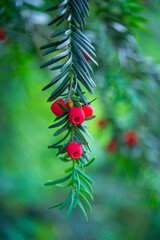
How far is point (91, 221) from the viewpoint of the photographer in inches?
130

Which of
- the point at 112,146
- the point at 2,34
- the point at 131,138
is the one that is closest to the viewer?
the point at 2,34

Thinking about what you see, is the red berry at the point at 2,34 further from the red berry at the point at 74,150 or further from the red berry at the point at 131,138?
the red berry at the point at 131,138

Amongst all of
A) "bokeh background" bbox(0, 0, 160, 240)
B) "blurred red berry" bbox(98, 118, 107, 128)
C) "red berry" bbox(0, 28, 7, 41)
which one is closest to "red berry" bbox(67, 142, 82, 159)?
"bokeh background" bbox(0, 0, 160, 240)

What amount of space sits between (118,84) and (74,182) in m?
0.66

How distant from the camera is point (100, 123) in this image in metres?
1.88

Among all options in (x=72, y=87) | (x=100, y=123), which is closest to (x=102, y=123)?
(x=100, y=123)

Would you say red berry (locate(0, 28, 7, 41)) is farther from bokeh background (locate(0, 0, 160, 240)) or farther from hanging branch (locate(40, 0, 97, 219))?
hanging branch (locate(40, 0, 97, 219))

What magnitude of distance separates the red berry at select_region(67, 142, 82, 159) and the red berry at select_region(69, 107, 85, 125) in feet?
0.18

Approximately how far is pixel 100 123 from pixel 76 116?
1.33 meters

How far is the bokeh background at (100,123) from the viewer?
3.94 feet

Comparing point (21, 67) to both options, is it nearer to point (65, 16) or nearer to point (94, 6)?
point (94, 6)

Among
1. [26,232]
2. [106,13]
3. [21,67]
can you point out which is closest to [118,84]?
[106,13]

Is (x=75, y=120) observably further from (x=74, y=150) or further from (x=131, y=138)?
(x=131, y=138)

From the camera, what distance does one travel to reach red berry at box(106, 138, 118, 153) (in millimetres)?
1780
